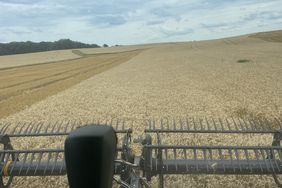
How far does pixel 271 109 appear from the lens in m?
9.92

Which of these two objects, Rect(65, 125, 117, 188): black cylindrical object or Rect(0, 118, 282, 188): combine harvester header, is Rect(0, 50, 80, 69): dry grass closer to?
Rect(0, 118, 282, 188): combine harvester header

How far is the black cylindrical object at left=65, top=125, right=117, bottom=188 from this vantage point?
175 centimetres

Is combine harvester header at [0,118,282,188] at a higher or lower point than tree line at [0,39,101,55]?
higher

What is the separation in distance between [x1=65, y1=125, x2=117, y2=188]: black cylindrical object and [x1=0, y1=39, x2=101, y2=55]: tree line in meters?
110

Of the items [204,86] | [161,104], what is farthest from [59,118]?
[204,86]

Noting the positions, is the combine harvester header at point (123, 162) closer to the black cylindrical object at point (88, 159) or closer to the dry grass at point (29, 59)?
the black cylindrical object at point (88, 159)

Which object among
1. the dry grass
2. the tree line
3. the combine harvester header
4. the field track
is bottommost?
the tree line

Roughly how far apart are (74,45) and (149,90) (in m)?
113

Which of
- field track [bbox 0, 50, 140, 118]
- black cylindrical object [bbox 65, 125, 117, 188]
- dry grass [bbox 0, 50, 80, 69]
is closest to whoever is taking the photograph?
black cylindrical object [bbox 65, 125, 117, 188]

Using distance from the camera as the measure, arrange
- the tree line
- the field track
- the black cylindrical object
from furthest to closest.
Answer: the tree line, the field track, the black cylindrical object

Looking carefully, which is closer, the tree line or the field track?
the field track

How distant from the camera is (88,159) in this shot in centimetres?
177

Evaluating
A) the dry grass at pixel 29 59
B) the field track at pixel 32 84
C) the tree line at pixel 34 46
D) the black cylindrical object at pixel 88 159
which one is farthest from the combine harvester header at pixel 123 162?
the tree line at pixel 34 46

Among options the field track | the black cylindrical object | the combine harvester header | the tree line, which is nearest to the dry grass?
the field track
